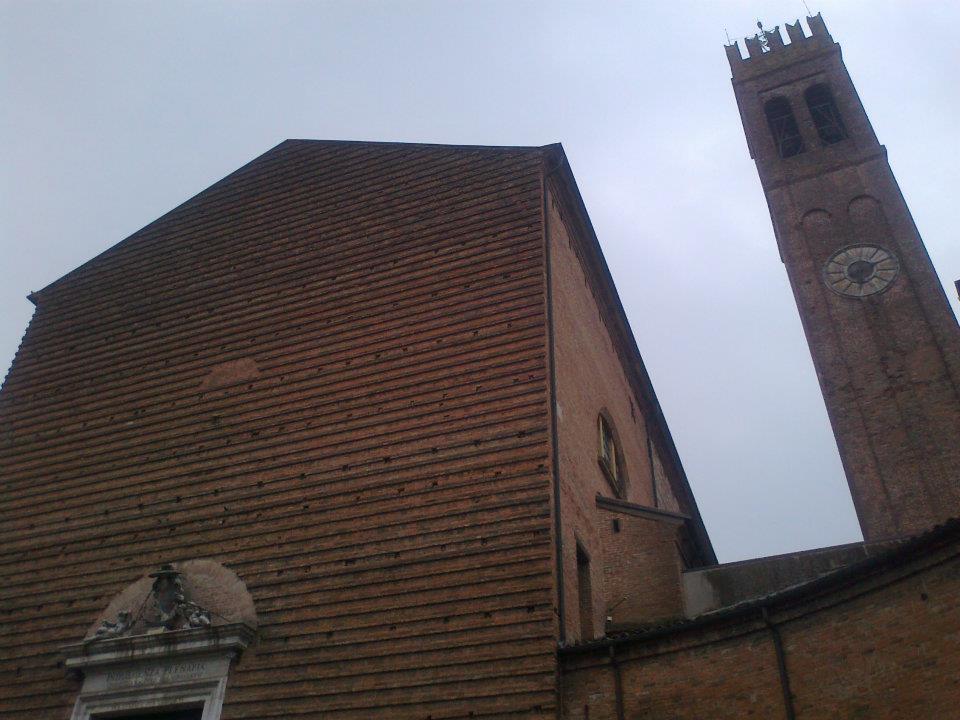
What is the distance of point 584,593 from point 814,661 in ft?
12.1

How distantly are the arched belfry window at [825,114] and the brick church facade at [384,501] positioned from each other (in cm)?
1298

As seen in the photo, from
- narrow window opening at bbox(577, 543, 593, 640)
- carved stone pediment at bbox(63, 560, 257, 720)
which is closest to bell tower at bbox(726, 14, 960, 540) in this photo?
narrow window opening at bbox(577, 543, 593, 640)

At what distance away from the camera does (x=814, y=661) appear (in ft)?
27.7

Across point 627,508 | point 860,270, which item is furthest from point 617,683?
point 860,270

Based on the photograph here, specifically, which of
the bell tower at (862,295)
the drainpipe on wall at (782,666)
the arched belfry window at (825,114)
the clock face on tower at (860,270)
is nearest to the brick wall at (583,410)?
the drainpipe on wall at (782,666)

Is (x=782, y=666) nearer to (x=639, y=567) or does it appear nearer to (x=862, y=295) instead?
(x=639, y=567)

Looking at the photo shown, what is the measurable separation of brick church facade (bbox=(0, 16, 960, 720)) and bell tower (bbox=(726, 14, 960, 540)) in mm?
6400

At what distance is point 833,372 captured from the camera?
73.7 feet

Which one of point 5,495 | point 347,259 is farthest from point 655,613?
point 5,495

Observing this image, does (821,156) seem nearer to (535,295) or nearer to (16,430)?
(535,295)

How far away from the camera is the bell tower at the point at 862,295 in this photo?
66.8ft

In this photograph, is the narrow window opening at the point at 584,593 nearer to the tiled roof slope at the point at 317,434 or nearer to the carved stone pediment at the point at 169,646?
the tiled roof slope at the point at 317,434

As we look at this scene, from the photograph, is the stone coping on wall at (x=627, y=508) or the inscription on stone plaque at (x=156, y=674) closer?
the inscription on stone plaque at (x=156, y=674)

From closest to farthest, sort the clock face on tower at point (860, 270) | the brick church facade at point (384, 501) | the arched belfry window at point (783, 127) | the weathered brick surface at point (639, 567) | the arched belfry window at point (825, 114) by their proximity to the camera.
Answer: the brick church facade at point (384, 501), the weathered brick surface at point (639, 567), the clock face on tower at point (860, 270), the arched belfry window at point (825, 114), the arched belfry window at point (783, 127)
